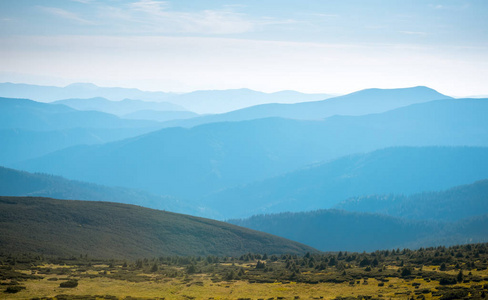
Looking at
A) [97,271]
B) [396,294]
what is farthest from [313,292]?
[97,271]

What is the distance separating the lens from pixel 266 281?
57.2 metres

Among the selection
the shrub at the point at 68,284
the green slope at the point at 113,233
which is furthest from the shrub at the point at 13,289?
the green slope at the point at 113,233

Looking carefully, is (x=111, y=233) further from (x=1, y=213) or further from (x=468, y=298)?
(x=468, y=298)

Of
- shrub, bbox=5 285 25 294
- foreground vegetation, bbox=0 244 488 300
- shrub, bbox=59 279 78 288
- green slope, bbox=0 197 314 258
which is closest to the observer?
shrub, bbox=5 285 25 294

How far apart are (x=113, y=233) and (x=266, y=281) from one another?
3853 inches

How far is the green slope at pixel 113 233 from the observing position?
391 feet

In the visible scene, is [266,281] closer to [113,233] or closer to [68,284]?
[68,284]

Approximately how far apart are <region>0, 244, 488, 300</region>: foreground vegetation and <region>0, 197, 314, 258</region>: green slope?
48308mm

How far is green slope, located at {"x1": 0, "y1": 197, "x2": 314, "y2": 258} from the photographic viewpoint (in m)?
119

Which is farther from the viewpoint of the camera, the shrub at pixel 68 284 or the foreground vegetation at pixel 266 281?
the shrub at pixel 68 284

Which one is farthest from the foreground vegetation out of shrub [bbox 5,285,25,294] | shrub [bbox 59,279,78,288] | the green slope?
the green slope

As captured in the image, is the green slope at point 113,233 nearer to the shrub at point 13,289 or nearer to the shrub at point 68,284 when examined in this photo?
the shrub at point 68,284

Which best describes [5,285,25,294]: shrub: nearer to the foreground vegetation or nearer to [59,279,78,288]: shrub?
the foreground vegetation

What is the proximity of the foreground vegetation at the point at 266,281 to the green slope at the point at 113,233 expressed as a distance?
48.3 m
